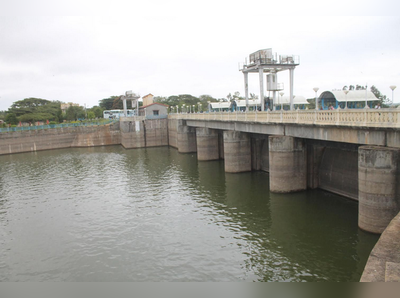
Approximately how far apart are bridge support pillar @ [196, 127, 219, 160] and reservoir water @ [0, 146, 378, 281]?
8779 mm

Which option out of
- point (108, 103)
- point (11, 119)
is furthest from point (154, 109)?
point (108, 103)

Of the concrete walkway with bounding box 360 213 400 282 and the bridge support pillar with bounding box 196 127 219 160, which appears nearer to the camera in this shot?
the concrete walkway with bounding box 360 213 400 282

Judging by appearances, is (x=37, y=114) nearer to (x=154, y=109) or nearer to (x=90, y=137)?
(x=90, y=137)

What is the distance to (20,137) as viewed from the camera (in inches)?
2261

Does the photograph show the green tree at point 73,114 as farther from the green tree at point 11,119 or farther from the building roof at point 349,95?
the building roof at point 349,95

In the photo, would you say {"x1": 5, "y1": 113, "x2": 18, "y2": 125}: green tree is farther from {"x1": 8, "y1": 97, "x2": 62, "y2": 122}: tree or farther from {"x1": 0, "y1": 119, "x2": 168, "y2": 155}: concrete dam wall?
{"x1": 0, "y1": 119, "x2": 168, "y2": 155}: concrete dam wall

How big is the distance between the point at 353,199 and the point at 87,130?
5174 cm

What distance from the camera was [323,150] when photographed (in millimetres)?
22625

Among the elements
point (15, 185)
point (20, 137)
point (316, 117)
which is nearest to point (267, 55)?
point (316, 117)

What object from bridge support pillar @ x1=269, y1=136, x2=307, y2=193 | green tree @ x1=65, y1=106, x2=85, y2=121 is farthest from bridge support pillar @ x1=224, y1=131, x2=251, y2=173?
green tree @ x1=65, y1=106, x2=85, y2=121

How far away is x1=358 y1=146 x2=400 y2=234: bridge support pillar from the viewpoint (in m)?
13.9

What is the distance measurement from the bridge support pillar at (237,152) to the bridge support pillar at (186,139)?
1648 cm

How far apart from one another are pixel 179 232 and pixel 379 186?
31.0ft

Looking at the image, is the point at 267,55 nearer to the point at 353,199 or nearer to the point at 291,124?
the point at 291,124
